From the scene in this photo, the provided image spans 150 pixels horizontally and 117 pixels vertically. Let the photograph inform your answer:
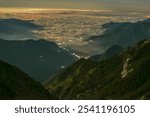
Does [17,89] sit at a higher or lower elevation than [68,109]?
lower

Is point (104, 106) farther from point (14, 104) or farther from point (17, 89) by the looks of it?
point (17, 89)

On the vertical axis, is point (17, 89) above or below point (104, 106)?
below

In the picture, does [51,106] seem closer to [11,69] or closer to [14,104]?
[14,104]

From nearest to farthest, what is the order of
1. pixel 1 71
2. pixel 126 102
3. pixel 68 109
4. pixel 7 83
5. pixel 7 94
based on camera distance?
pixel 68 109, pixel 126 102, pixel 7 94, pixel 7 83, pixel 1 71

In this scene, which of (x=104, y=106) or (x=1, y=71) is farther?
(x=1, y=71)

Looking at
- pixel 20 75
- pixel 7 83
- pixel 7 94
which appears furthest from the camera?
pixel 20 75

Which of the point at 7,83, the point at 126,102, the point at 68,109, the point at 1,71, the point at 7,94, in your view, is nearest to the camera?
the point at 68,109

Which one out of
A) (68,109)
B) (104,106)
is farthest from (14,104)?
(104,106)

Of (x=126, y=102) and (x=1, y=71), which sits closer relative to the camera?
(x=126, y=102)
